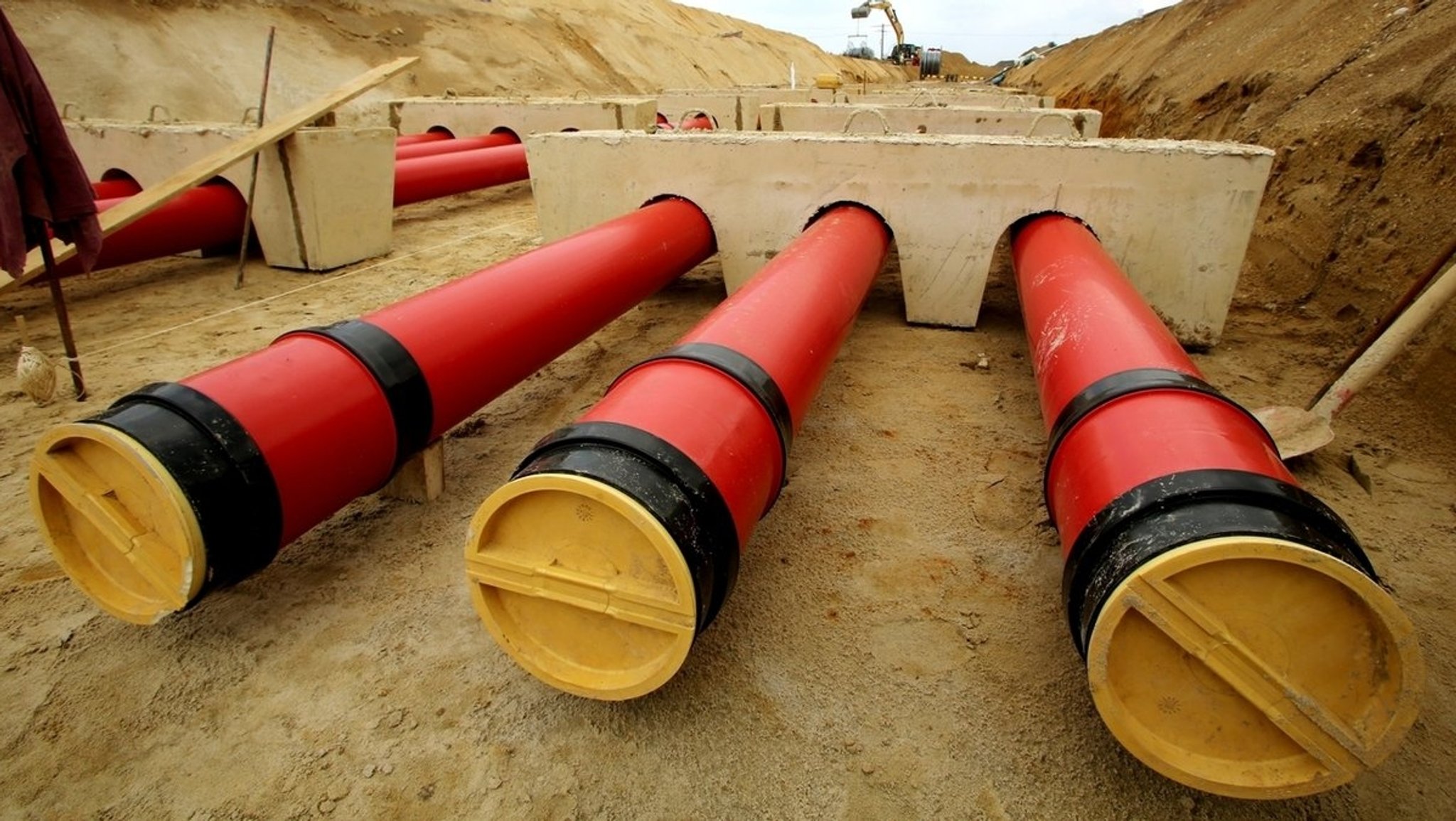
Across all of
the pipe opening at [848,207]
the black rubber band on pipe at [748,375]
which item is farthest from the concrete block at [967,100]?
the black rubber band on pipe at [748,375]

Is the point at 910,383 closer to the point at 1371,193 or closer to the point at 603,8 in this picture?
the point at 1371,193

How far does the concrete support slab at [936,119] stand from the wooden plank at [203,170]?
10.4 feet

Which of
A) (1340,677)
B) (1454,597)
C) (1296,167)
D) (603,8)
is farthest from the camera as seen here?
(603,8)

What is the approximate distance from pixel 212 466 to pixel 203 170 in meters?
3.05

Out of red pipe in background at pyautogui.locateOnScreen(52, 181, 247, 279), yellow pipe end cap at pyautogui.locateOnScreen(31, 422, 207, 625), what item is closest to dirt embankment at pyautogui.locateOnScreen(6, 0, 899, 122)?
red pipe in background at pyautogui.locateOnScreen(52, 181, 247, 279)

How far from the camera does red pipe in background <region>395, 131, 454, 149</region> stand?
7883 mm

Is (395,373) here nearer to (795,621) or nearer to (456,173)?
(795,621)

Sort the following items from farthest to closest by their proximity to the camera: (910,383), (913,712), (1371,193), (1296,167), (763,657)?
(1296,167)
(1371,193)
(910,383)
(763,657)
(913,712)

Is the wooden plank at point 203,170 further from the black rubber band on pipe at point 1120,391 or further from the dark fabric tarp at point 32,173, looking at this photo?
the black rubber band on pipe at point 1120,391

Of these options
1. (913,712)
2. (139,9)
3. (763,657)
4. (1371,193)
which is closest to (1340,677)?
(913,712)

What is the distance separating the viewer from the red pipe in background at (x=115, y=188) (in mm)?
4625

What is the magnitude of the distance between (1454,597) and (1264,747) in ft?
3.86

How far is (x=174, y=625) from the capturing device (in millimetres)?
1849

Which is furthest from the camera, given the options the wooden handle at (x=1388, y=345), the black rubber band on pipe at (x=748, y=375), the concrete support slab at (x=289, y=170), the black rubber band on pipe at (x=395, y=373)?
the concrete support slab at (x=289, y=170)
